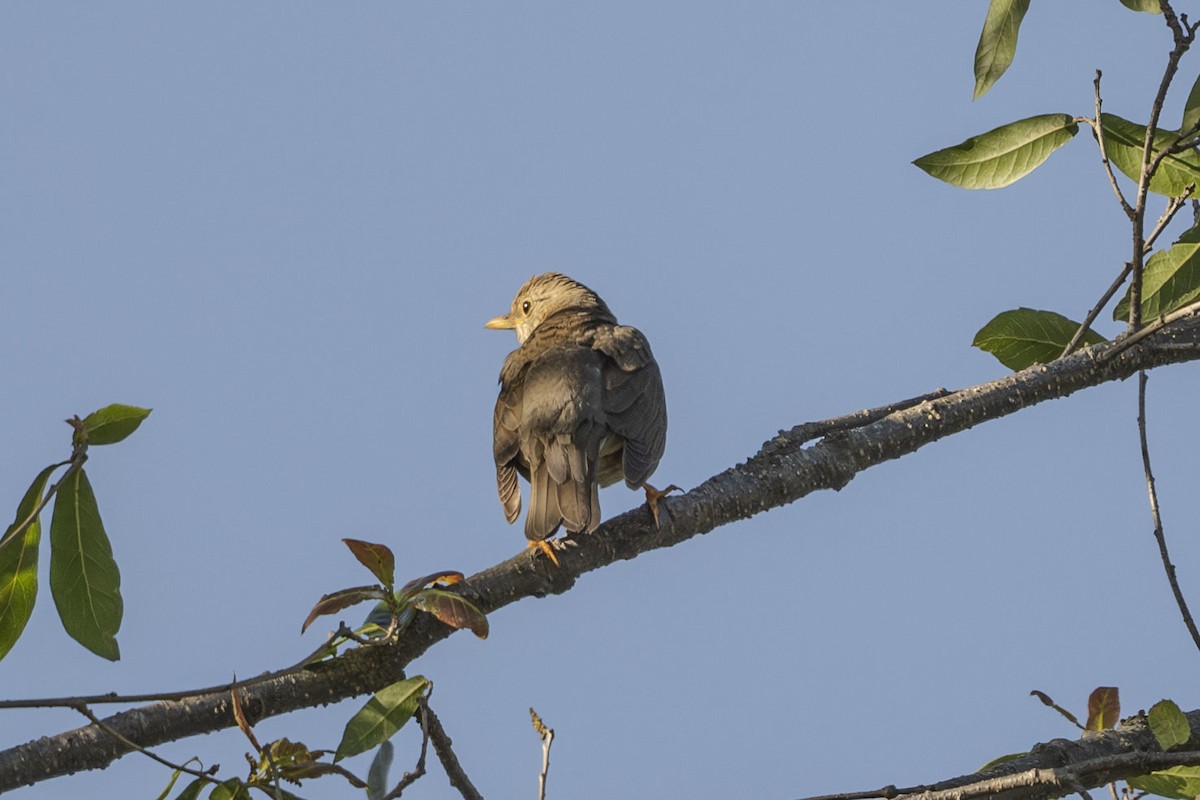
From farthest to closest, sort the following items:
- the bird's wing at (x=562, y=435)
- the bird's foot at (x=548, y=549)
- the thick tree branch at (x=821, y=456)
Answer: the bird's wing at (x=562, y=435) → the thick tree branch at (x=821, y=456) → the bird's foot at (x=548, y=549)

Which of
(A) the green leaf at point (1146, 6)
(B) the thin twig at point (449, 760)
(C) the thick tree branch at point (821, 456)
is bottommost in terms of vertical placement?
(B) the thin twig at point (449, 760)

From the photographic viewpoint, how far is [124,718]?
130 inches

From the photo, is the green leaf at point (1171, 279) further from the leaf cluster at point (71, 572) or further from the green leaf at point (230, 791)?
the leaf cluster at point (71, 572)

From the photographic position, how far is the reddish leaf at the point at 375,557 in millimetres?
3463

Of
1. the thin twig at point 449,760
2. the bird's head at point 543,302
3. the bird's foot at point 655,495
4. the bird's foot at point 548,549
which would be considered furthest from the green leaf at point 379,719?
the bird's head at point 543,302

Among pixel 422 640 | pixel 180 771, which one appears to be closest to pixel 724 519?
pixel 422 640

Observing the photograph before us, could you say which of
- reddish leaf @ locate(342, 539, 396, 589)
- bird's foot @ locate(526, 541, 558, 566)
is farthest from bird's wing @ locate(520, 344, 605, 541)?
reddish leaf @ locate(342, 539, 396, 589)

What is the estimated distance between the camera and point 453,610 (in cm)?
338

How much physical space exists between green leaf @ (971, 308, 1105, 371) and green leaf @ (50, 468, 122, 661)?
8.44ft

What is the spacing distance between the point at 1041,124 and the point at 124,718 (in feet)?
9.74

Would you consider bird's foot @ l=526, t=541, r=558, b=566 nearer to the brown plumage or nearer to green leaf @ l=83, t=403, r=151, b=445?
the brown plumage

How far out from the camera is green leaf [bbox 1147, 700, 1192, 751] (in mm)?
3520

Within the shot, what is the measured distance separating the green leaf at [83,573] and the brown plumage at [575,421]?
1.49 metres

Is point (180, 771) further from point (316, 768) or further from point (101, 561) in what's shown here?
point (101, 561)
